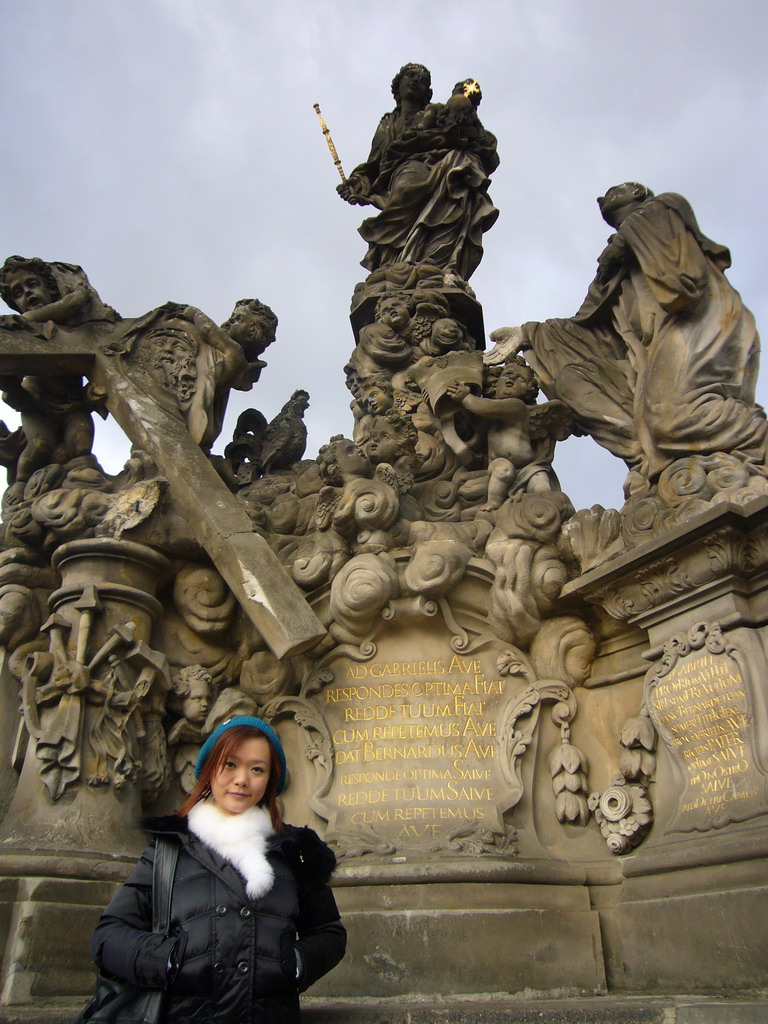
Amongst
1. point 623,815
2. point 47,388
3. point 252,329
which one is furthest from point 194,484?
point 623,815

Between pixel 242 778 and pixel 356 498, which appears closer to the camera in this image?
pixel 242 778

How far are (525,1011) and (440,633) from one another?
7.98 feet

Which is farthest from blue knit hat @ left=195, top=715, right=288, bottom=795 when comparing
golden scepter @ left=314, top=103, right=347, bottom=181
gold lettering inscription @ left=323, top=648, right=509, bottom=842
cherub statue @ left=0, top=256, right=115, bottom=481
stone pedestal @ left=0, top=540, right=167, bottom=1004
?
golden scepter @ left=314, top=103, right=347, bottom=181

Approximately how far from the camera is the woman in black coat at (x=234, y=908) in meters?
2.30

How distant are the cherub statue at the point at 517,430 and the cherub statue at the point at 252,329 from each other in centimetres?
178

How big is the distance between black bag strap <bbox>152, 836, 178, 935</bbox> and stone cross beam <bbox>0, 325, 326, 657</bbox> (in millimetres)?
2222

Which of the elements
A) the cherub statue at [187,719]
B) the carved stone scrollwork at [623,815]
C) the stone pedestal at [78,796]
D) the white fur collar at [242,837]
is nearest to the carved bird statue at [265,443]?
the stone pedestal at [78,796]

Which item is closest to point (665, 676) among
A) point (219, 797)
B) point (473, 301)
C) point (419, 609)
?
point (419, 609)

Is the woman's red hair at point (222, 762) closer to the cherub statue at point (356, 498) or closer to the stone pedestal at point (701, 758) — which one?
the stone pedestal at point (701, 758)

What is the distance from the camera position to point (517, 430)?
6.30 m

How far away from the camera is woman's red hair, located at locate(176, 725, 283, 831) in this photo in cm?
272

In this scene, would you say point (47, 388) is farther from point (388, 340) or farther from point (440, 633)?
point (440, 633)

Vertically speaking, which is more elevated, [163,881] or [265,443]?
[265,443]

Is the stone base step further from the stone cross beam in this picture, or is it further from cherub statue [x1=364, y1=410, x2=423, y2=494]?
cherub statue [x1=364, y1=410, x2=423, y2=494]
